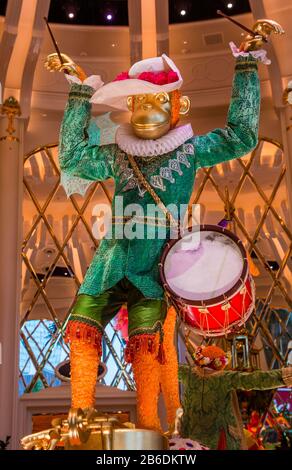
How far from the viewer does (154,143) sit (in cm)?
233

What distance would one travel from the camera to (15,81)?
481 centimetres

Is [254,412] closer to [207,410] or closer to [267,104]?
[207,410]

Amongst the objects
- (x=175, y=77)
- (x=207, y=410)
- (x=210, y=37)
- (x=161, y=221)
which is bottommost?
(x=207, y=410)

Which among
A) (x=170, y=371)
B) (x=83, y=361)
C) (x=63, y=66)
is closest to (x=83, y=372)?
(x=83, y=361)

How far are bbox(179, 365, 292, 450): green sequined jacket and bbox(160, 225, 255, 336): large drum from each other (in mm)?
278

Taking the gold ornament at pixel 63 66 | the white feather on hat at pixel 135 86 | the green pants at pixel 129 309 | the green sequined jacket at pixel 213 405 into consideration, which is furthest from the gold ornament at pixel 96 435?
the gold ornament at pixel 63 66

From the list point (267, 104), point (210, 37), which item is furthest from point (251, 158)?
point (210, 37)

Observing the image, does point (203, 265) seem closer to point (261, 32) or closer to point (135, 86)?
point (135, 86)

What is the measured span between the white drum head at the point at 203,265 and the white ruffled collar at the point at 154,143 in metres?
0.30

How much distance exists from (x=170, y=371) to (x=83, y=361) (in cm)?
34

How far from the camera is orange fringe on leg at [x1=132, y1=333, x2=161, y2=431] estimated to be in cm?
217

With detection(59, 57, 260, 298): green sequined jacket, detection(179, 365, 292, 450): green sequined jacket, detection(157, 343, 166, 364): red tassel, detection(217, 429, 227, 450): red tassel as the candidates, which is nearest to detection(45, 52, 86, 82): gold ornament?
detection(59, 57, 260, 298): green sequined jacket

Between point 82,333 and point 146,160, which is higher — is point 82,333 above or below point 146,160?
below

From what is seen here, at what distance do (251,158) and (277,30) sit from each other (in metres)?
3.19
